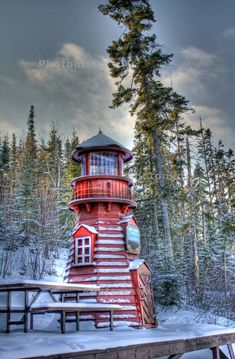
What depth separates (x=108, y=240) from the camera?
1387cm

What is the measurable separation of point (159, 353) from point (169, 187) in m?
14.7

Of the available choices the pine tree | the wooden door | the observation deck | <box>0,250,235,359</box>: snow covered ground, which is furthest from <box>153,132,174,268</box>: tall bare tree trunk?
the observation deck

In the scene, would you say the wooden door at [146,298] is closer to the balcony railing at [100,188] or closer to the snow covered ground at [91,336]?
the snow covered ground at [91,336]

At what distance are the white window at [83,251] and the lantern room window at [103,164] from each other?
8.98 ft

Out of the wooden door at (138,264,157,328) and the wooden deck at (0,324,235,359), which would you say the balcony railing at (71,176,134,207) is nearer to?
the wooden door at (138,264,157,328)

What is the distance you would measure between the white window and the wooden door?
79.0 inches

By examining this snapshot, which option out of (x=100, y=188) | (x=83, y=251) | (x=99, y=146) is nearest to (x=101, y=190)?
(x=100, y=188)

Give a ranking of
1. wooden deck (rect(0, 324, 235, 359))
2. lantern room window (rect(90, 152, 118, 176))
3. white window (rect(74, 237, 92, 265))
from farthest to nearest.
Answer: lantern room window (rect(90, 152, 118, 176))
white window (rect(74, 237, 92, 265))
wooden deck (rect(0, 324, 235, 359))

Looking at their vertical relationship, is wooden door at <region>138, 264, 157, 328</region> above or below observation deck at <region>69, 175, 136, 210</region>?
below

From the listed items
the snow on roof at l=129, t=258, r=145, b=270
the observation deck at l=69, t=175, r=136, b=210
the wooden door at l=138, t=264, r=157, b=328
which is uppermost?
the observation deck at l=69, t=175, r=136, b=210

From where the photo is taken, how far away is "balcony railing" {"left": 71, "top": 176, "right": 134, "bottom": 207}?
14070mm

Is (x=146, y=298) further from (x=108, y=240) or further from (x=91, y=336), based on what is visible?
(x=91, y=336)

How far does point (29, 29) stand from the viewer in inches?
563

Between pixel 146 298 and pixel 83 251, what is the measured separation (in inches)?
117
